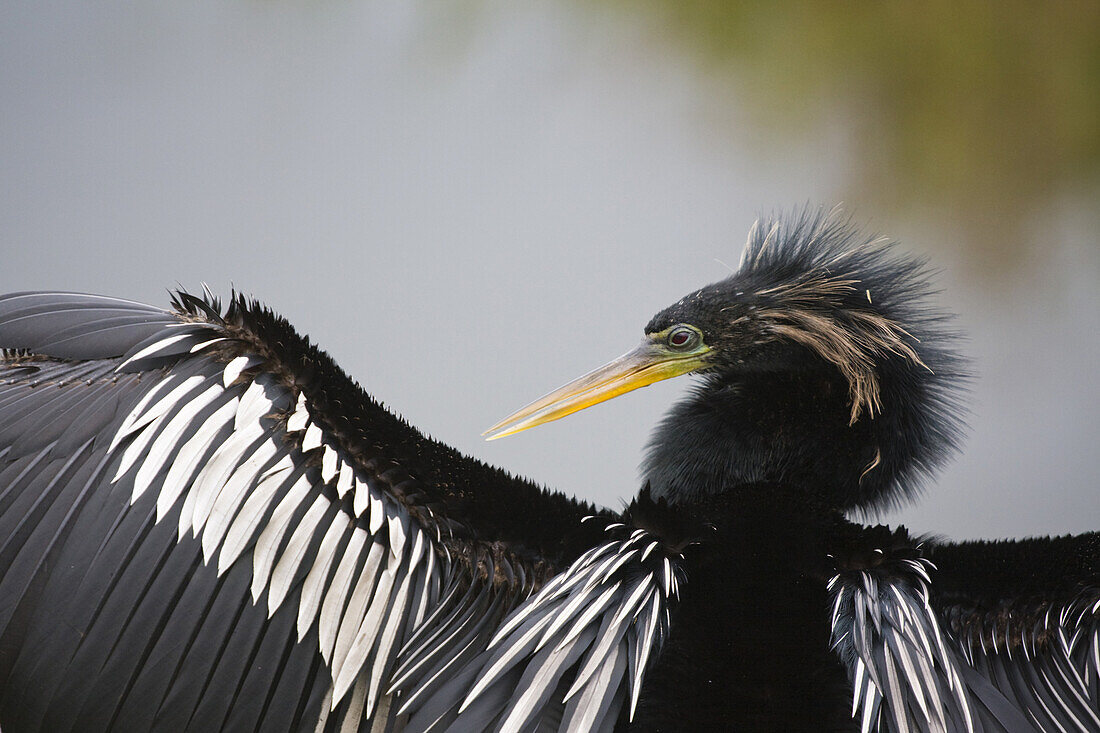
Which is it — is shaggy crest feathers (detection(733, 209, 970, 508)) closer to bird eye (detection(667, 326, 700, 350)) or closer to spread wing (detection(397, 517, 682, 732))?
bird eye (detection(667, 326, 700, 350))

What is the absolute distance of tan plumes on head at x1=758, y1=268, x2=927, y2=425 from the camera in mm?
698

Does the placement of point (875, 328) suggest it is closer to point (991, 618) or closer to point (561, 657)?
point (991, 618)

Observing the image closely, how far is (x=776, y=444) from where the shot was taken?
Result: 0.71 m

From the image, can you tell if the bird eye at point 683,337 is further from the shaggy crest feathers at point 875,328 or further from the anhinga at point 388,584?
the anhinga at point 388,584

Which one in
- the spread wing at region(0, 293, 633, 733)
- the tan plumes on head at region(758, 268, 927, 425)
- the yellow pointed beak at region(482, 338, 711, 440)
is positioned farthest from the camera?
the yellow pointed beak at region(482, 338, 711, 440)

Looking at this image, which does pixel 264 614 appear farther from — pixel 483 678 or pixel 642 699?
pixel 642 699

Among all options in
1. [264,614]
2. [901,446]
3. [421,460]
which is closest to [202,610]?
[264,614]

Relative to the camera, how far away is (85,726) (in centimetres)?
54

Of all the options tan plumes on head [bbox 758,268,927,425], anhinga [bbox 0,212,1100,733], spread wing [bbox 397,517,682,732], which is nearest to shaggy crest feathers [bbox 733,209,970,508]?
tan plumes on head [bbox 758,268,927,425]

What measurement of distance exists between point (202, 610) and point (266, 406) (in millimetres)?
138

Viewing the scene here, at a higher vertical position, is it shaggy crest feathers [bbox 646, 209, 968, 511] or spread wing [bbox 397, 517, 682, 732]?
shaggy crest feathers [bbox 646, 209, 968, 511]

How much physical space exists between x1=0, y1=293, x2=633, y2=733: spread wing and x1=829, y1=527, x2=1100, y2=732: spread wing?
0.19 meters

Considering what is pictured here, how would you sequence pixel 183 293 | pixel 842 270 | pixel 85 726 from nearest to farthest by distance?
1. pixel 85 726
2. pixel 183 293
3. pixel 842 270

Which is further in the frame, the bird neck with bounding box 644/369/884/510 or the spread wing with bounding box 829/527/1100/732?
the bird neck with bounding box 644/369/884/510
